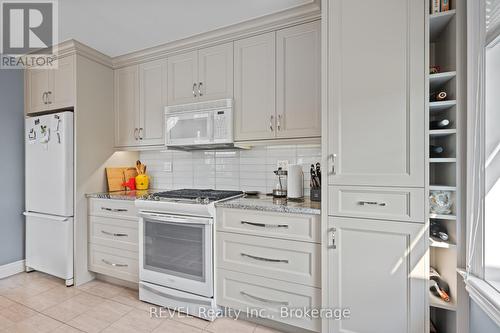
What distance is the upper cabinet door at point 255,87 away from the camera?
2061mm

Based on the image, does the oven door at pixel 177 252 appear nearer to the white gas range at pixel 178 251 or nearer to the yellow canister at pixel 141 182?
the white gas range at pixel 178 251

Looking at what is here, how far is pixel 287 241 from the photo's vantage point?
168cm

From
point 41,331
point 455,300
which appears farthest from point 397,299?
point 41,331

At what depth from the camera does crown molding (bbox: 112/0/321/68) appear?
6.21ft

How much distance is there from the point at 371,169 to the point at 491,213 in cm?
56

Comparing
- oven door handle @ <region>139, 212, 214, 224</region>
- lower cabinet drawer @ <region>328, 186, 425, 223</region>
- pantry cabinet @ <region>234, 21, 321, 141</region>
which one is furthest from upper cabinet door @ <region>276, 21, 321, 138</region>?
oven door handle @ <region>139, 212, 214, 224</region>

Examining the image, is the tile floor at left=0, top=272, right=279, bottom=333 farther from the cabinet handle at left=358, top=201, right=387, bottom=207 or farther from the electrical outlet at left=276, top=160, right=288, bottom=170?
the electrical outlet at left=276, top=160, right=288, bottom=170

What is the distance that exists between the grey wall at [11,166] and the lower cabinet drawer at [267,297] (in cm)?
252

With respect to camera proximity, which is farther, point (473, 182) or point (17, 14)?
point (17, 14)

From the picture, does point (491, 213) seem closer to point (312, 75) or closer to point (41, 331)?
point (312, 75)

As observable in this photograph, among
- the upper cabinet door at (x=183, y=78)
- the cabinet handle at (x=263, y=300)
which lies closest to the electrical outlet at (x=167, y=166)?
the upper cabinet door at (x=183, y=78)

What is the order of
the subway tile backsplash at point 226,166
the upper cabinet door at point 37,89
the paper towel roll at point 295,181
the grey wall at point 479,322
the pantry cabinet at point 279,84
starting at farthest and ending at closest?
the upper cabinet door at point 37,89
the subway tile backsplash at point 226,166
the paper towel roll at point 295,181
the pantry cabinet at point 279,84
the grey wall at point 479,322

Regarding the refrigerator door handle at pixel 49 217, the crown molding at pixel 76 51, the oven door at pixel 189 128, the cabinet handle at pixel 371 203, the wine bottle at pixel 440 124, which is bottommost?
the refrigerator door handle at pixel 49 217

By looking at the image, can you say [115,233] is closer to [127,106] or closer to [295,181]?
[127,106]
